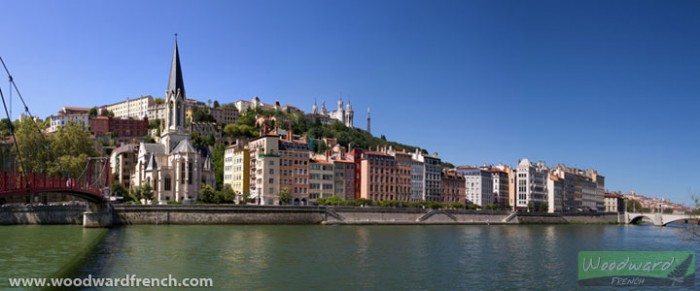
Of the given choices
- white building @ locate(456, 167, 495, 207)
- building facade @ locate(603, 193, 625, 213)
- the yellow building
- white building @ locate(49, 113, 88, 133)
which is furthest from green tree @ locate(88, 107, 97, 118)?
building facade @ locate(603, 193, 625, 213)

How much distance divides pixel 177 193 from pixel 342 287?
60637 mm

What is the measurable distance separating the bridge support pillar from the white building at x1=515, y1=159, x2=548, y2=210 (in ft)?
281

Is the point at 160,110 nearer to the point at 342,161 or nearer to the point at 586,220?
the point at 342,161

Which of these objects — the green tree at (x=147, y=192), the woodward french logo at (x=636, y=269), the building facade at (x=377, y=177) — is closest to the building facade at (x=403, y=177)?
the building facade at (x=377, y=177)

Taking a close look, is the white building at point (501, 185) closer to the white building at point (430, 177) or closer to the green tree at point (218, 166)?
the white building at point (430, 177)

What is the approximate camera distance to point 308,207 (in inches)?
3068

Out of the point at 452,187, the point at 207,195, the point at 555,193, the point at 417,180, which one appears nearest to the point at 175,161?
the point at 207,195

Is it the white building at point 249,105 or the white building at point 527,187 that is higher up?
the white building at point 249,105

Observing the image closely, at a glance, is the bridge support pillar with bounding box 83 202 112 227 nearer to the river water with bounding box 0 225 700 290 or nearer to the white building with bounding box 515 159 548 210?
the river water with bounding box 0 225 700 290

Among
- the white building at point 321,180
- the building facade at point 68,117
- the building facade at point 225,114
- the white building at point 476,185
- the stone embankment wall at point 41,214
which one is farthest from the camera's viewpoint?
the building facade at point 225,114

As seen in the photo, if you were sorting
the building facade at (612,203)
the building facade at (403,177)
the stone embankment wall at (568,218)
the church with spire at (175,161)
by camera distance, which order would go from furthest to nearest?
the building facade at (612,203)
the building facade at (403,177)
the stone embankment wall at (568,218)
the church with spire at (175,161)

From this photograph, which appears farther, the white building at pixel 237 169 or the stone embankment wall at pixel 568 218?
the stone embankment wall at pixel 568 218

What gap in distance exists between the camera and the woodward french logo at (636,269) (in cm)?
3141

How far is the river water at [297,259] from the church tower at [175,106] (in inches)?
1510
